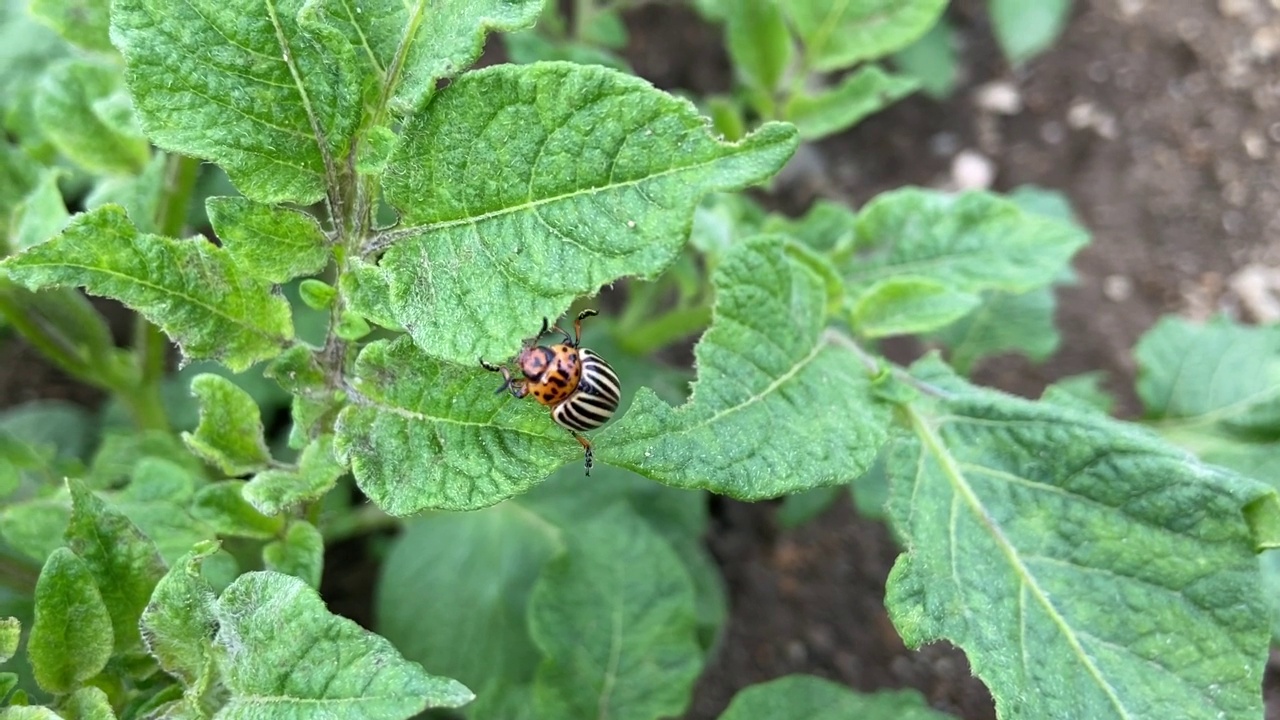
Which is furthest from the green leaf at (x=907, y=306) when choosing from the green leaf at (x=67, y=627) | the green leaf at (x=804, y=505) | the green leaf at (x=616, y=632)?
the green leaf at (x=67, y=627)

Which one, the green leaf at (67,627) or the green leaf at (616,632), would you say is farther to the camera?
the green leaf at (616,632)

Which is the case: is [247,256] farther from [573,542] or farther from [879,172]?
[879,172]

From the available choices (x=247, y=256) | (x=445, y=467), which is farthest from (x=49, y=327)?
(x=445, y=467)

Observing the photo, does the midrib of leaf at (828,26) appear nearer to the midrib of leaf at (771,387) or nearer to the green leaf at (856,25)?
the green leaf at (856,25)

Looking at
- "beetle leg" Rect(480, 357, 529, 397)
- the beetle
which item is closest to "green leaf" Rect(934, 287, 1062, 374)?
the beetle

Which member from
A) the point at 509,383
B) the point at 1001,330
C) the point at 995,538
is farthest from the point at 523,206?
the point at 1001,330

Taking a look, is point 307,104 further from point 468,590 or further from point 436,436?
point 468,590

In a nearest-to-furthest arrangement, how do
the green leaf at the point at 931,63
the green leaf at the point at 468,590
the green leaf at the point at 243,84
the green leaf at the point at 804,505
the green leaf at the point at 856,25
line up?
the green leaf at the point at 243,84
the green leaf at the point at 856,25
the green leaf at the point at 468,590
the green leaf at the point at 804,505
the green leaf at the point at 931,63
